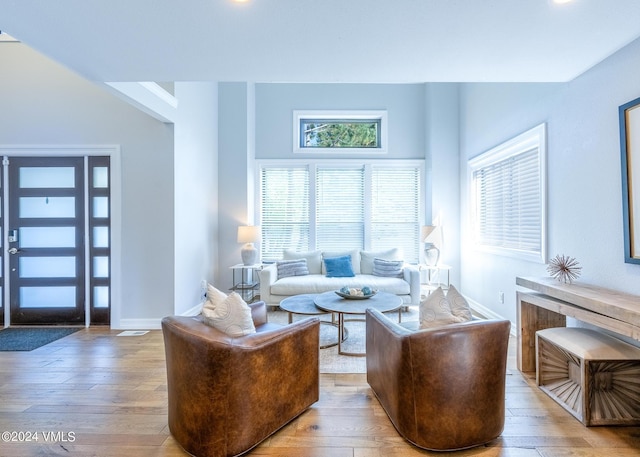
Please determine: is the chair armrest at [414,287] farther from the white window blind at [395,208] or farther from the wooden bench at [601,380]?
the wooden bench at [601,380]

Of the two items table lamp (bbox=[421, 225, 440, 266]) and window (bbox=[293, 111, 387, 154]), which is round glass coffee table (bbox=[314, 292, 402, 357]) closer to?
table lamp (bbox=[421, 225, 440, 266])

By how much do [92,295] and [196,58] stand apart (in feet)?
10.4

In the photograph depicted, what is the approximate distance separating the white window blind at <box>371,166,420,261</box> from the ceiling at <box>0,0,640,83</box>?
2830 mm

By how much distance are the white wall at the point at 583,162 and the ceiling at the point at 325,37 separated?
0.22m

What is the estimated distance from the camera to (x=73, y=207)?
12.7 ft

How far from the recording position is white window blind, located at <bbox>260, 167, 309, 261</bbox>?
18.5ft

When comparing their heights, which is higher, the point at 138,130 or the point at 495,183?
the point at 138,130

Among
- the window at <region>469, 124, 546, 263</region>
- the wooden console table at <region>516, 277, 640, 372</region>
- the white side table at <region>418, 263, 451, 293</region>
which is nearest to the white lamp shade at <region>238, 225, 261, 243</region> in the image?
the white side table at <region>418, 263, 451, 293</region>

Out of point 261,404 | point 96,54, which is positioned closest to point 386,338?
point 261,404

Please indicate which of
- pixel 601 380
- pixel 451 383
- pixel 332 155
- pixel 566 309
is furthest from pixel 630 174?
pixel 332 155

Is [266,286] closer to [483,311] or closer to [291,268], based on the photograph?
→ [291,268]

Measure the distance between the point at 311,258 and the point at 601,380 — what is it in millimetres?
3754

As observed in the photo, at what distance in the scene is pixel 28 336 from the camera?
3.56 meters

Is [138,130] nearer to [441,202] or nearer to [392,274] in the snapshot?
[392,274]
